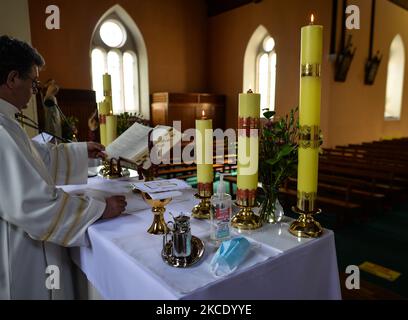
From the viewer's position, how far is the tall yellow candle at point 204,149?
1482 mm

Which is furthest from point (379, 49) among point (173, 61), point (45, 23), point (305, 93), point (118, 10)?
point (305, 93)

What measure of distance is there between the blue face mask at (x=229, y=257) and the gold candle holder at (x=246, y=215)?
265mm

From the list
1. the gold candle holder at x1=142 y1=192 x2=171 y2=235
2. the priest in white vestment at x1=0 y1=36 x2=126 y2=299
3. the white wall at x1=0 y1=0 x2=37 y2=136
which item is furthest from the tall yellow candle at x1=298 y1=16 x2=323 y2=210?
the white wall at x1=0 y1=0 x2=37 y2=136

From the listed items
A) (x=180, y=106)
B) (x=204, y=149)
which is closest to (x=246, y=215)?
(x=204, y=149)

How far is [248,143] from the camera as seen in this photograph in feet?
4.32

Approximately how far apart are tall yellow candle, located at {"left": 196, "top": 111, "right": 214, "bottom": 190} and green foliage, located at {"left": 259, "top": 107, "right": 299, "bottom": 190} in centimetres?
24

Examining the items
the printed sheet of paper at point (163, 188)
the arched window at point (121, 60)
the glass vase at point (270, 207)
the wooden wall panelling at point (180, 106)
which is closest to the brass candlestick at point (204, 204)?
the printed sheet of paper at point (163, 188)

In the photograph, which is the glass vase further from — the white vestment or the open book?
the white vestment

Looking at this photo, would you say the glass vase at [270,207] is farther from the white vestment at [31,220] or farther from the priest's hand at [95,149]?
the priest's hand at [95,149]

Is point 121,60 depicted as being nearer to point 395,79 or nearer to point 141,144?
point 141,144

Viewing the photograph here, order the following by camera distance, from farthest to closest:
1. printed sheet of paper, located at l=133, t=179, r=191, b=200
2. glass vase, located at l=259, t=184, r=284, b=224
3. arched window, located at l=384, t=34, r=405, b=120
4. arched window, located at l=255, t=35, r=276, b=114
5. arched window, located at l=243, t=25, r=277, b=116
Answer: arched window, located at l=384, t=34, r=405, b=120
arched window, located at l=255, t=35, r=276, b=114
arched window, located at l=243, t=25, r=277, b=116
glass vase, located at l=259, t=184, r=284, b=224
printed sheet of paper, located at l=133, t=179, r=191, b=200

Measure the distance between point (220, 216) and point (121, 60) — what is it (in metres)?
9.92

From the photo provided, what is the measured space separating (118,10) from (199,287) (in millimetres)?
10221

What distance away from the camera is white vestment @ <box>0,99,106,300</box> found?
4.29ft
